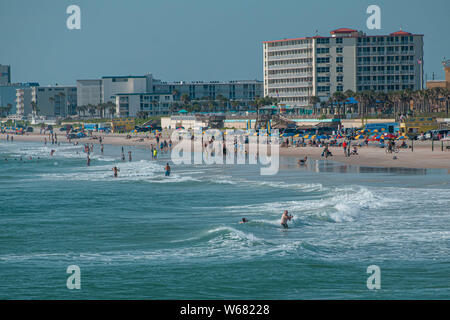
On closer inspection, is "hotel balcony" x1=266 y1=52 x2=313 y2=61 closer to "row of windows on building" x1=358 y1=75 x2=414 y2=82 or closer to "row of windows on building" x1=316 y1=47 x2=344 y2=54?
"row of windows on building" x1=316 y1=47 x2=344 y2=54

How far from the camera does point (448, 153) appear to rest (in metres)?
62.4

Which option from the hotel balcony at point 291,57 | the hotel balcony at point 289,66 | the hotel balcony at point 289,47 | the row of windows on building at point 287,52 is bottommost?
the hotel balcony at point 289,66

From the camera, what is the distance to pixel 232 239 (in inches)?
1068

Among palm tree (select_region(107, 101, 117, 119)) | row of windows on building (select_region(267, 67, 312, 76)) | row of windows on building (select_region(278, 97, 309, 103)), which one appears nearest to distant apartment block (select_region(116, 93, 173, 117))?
palm tree (select_region(107, 101, 117, 119))

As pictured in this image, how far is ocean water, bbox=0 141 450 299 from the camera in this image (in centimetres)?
2109

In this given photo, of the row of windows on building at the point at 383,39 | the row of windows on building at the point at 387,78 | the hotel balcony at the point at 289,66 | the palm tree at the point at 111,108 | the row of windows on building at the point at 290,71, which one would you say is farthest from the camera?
the palm tree at the point at 111,108

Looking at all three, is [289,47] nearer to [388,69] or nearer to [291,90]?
[291,90]

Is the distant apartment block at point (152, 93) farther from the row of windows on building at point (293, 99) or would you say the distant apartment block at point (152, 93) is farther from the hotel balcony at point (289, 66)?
the row of windows on building at point (293, 99)

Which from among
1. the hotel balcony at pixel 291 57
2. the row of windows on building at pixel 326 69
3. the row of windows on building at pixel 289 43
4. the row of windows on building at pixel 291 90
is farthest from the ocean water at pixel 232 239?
the row of windows on building at pixel 289 43

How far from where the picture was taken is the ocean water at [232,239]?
21094 millimetres

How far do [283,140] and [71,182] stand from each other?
136 feet

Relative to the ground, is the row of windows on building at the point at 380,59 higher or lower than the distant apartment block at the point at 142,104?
higher
